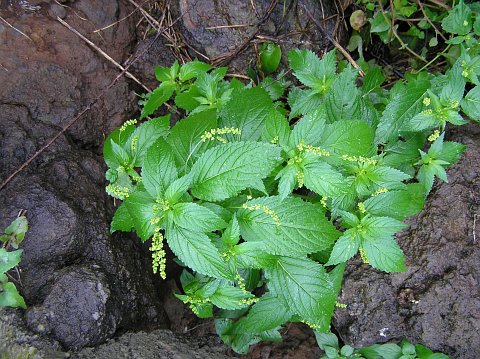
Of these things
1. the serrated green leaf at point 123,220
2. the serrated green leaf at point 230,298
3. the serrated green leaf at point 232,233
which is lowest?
the serrated green leaf at point 230,298

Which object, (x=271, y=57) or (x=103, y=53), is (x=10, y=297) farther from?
(x=271, y=57)

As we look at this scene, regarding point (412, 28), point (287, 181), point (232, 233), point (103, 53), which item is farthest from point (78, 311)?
point (412, 28)

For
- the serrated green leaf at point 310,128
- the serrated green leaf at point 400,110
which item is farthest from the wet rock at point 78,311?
the serrated green leaf at point 400,110

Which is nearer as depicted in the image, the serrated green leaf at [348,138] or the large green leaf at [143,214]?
the large green leaf at [143,214]

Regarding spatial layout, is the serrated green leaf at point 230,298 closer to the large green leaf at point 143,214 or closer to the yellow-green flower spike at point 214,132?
the large green leaf at point 143,214

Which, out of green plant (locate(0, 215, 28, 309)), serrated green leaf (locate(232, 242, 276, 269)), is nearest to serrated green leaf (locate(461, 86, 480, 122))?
serrated green leaf (locate(232, 242, 276, 269))

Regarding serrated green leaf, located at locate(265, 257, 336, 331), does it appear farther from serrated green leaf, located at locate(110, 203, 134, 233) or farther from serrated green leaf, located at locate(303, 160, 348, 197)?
serrated green leaf, located at locate(110, 203, 134, 233)
